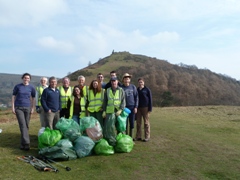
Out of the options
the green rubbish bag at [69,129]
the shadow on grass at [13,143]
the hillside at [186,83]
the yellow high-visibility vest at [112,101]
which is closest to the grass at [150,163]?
the shadow on grass at [13,143]

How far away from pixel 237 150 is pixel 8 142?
6.69 metres

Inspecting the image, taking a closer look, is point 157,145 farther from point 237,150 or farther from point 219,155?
point 237,150

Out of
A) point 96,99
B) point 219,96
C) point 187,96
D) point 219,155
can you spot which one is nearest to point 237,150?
point 219,155

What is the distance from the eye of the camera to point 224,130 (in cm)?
1071

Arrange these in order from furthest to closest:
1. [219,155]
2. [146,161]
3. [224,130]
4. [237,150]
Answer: [224,130] → [237,150] → [219,155] → [146,161]

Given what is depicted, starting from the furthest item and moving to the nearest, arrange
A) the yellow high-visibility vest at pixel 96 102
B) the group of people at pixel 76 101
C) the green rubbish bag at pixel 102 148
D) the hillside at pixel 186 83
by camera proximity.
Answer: the hillside at pixel 186 83 < the yellow high-visibility vest at pixel 96 102 < the group of people at pixel 76 101 < the green rubbish bag at pixel 102 148

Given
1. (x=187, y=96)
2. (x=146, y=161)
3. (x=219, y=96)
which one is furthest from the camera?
(x=219, y=96)

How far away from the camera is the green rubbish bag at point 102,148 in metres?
6.08

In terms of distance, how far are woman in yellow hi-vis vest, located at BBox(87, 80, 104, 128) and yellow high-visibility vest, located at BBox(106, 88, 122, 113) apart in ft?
0.90

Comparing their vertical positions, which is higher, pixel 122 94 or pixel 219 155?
pixel 122 94

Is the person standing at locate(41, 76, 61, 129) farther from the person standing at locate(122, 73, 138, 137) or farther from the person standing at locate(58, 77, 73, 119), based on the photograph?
the person standing at locate(122, 73, 138, 137)

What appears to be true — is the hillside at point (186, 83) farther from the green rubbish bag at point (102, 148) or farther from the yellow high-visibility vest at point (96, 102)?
the green rubbish bag at point (102, 148)

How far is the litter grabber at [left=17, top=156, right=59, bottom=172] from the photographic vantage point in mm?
5012

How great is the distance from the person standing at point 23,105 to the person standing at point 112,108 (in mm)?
2027
